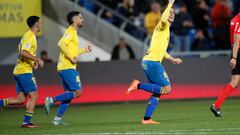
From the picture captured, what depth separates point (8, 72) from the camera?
836 inches

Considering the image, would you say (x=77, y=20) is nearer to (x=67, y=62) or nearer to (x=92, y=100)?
(x=67, y=62)

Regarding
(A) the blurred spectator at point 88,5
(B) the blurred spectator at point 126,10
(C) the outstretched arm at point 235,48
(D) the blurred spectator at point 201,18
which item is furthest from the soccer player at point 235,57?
(A) the blurred spectator at point 88,5

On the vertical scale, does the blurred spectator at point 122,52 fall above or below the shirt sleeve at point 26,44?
below

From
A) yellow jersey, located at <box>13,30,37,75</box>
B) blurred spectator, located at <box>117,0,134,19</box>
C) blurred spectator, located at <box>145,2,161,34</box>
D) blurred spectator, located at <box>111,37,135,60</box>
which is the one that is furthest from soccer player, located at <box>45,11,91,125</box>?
blurred spectator, located at <box>117,0,134,19</box>

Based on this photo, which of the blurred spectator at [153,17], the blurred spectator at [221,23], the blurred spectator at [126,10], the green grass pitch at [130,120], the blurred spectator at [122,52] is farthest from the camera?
the blurred spectator at [126,10]

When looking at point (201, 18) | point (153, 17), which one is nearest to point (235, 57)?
point (153, 17)

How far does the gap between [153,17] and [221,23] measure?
7.70 ft

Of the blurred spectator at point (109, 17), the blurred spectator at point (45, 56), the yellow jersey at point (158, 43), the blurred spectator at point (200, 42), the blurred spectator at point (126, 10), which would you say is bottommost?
the blurred spectator at point (45, 56)

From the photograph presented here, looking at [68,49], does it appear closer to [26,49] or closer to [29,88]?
[26,49]

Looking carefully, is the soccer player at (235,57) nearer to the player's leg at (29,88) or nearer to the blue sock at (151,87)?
the blue sock at (151,87)

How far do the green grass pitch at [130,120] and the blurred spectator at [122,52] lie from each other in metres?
1.60

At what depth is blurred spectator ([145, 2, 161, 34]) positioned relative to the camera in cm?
2297

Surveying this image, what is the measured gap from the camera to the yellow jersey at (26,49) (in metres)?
14.5

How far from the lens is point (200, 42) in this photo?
22.8 metres
